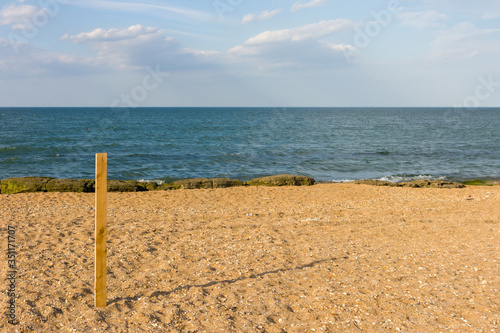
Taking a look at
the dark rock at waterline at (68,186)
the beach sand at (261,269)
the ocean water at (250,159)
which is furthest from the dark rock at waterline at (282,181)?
the dark rock at waterline at (68,186)

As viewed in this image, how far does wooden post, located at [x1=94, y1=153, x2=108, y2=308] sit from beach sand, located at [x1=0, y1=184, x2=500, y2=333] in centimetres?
29

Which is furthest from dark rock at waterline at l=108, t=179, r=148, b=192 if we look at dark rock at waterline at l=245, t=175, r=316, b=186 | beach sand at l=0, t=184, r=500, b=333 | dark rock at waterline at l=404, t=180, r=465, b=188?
dark rock at waterline at l=404, t=180, r=465, b=188

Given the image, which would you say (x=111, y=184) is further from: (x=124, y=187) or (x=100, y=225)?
(x=100, y=225)

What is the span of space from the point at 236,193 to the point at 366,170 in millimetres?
12651

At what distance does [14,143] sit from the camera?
35812mm

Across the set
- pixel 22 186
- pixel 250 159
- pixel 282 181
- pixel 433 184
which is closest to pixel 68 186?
pixel 22 186

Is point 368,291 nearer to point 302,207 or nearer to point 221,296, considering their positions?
point 221,296

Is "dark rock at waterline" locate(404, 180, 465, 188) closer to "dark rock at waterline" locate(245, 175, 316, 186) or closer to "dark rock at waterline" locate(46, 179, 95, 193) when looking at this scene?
"dark rock at waterline" locate(245, 175, 316, 186)

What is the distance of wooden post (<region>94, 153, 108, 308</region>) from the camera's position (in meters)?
4.99

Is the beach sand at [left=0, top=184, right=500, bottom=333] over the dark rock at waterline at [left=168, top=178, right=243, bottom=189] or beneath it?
over

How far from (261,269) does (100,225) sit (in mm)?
3391

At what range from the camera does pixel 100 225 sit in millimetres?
5270

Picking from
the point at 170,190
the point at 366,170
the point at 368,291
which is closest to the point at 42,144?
the point at 170,190

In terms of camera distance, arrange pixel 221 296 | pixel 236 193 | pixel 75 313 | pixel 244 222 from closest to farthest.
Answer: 1. pixel 75 313
2. pixel 221 296
3. pixel 244 222
4. pixel 236 193
